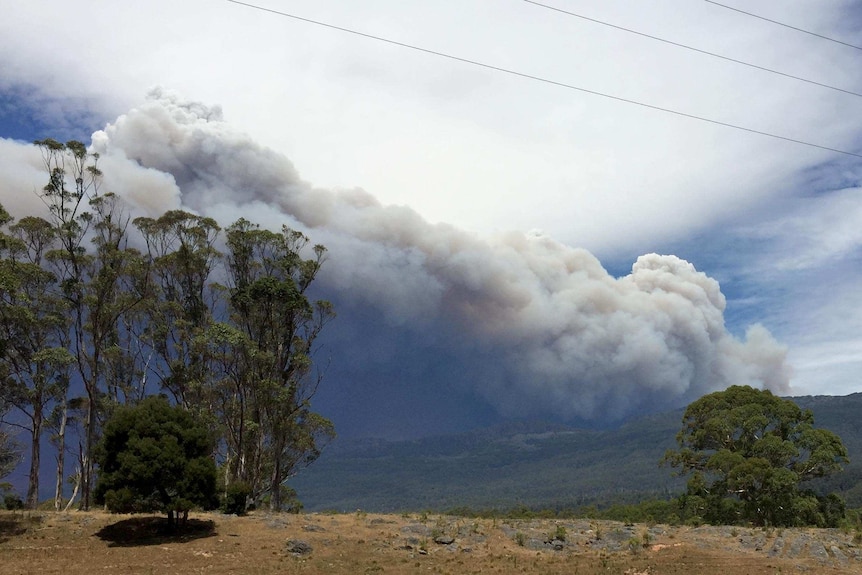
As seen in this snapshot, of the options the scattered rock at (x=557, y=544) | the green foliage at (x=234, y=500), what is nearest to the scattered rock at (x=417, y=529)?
the scattered rock at (x=557, y=544)

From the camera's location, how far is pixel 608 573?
1427 inches

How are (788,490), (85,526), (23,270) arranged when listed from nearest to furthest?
1. (85,526)
2. (788,490)
3. (23,270)

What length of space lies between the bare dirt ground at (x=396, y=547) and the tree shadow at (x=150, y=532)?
0.07 meters

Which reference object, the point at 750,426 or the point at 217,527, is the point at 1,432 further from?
the point at 750,426

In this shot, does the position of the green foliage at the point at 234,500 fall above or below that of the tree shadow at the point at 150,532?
above

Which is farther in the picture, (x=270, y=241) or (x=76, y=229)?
(x=270, y=241)

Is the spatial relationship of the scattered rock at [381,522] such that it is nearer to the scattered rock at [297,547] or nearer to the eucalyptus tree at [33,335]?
the scattered rock at [297,547]

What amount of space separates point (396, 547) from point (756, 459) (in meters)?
34.8

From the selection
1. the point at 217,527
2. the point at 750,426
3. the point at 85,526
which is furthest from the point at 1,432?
the point at 750,426

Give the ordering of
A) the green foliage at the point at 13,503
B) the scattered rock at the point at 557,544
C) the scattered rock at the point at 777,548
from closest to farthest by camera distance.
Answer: the scattered rock at the point at 777,548 → the scattered rock at the point at 557,544 → the green foliage at the point at 13,503

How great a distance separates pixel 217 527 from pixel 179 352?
28.2 metres

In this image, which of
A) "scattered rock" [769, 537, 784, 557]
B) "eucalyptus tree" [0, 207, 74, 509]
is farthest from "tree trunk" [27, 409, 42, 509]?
"scattered rock" [769, 537, 784, 557]

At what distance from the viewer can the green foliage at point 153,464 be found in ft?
125

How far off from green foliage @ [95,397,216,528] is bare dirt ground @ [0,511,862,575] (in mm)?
2611
